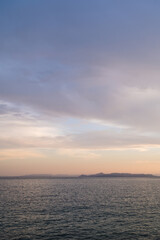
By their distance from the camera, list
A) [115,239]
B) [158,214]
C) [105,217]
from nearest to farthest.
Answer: [115,239] < [105,217] < [158,214]

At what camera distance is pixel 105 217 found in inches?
2156

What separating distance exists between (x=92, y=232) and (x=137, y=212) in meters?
24.5

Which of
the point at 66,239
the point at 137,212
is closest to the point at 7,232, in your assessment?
the point at 66,239

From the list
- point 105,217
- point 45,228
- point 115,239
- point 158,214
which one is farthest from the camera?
point 158,214

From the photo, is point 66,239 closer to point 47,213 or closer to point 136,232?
point 136,232

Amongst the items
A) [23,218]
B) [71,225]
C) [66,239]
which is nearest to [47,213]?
[23,218]

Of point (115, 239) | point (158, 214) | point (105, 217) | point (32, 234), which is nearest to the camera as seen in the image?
point (115, 239)

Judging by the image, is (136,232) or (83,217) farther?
(83,217)

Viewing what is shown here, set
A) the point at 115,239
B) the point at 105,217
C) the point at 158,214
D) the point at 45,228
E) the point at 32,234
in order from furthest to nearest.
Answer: the point at 158,214 → the point at 105,217 → the point at 45,228 → the point at 32,234 → the point at 115,239

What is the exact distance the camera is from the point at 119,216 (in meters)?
55.9

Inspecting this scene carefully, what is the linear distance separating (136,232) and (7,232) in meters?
25.9

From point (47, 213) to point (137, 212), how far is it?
2613 cm

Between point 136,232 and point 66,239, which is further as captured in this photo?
point 136,232

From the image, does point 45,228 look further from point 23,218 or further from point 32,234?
point 23,218
